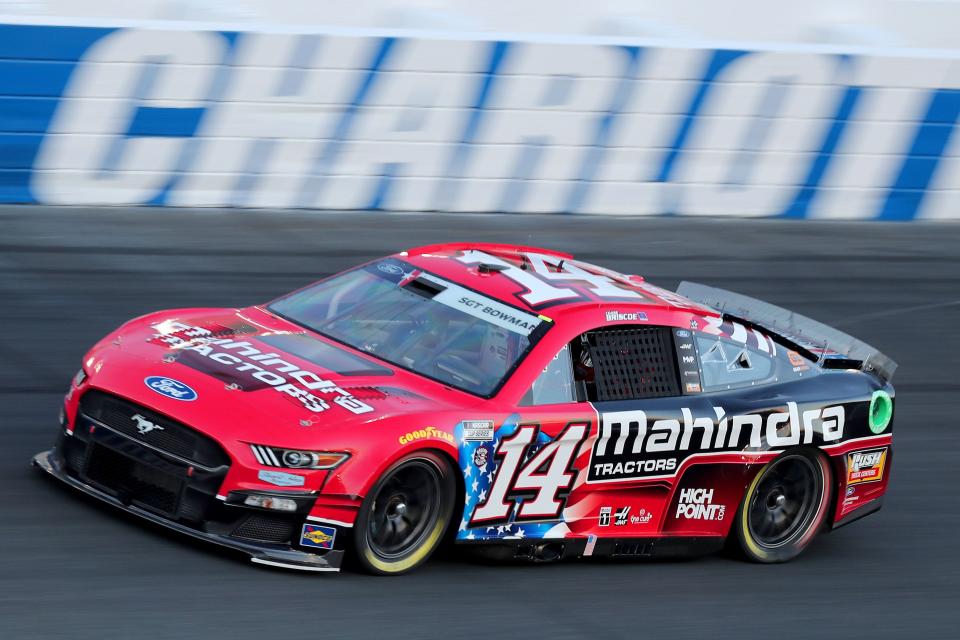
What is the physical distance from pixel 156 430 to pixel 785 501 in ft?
10.9

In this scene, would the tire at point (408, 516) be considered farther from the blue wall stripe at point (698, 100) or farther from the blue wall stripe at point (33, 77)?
the blue wall stripe at point (698, 100)

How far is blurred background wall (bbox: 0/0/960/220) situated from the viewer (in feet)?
42.6

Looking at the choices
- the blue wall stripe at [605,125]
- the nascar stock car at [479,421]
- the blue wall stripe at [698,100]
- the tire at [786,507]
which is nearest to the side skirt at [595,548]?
the nascar stock car at [479,421]

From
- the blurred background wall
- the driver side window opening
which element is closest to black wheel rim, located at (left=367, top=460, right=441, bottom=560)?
the driver side window opening

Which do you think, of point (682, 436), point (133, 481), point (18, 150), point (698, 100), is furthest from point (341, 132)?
point (133, 481)

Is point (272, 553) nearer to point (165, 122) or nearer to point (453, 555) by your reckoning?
point (453, 555)

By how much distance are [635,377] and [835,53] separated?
9331mm

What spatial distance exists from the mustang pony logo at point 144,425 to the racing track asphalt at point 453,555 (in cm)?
48

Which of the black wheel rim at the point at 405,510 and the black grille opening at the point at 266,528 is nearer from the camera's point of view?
the black grille opening at the point at 266,528

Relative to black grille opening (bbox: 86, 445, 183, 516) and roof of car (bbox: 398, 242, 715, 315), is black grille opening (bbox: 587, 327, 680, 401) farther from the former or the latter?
black grille opening (bbox: 86, 445, 183, 516)

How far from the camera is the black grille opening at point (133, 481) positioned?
5840 mm

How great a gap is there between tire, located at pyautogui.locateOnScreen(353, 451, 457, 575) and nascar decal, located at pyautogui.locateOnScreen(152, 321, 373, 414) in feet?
1.09

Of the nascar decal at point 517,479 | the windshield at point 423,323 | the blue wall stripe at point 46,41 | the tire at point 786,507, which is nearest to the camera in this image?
the nascar decal at point 517,479

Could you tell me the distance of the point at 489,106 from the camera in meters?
14.1
